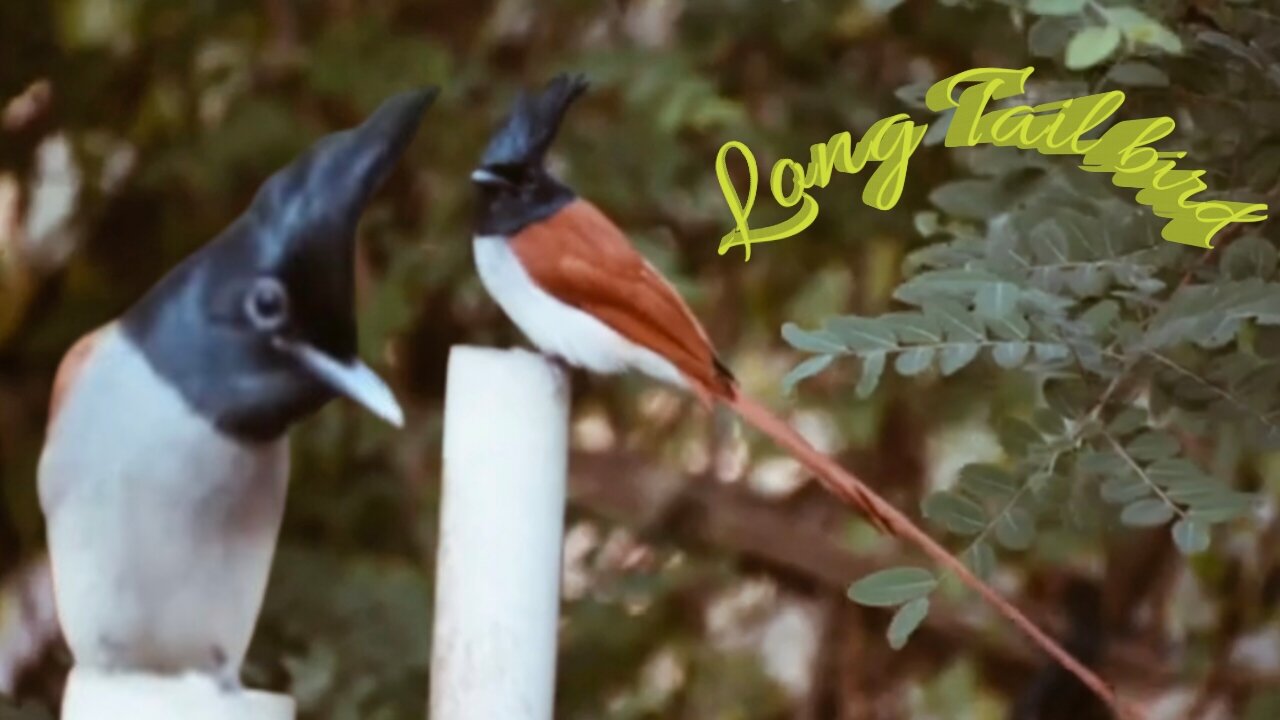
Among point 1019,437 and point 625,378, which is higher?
point 1019,437

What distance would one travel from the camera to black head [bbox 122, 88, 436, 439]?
422 millimetres

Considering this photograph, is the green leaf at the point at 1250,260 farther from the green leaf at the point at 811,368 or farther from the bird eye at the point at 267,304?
the bird eye at the point at 267,304

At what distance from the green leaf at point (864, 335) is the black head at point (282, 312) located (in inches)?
5.6

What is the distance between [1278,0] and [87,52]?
0.59m

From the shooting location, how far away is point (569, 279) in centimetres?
53

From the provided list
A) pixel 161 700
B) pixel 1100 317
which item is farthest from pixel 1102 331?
pixel 161 700

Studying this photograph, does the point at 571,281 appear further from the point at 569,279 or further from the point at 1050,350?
the point at 1050,350

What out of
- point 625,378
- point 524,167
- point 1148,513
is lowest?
point 625,378

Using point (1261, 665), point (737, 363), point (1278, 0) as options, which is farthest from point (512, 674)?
point (1261, 665)

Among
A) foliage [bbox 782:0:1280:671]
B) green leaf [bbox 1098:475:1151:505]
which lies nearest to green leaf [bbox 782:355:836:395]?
foliage [bbox 782:0:1280:671]

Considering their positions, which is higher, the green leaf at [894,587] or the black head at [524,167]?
the black head at [524,167]

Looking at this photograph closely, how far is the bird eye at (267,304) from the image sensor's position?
421mm

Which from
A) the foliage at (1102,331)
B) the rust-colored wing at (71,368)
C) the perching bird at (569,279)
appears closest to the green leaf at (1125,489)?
the foliage at (1102,331)

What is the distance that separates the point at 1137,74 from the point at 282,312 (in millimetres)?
282
